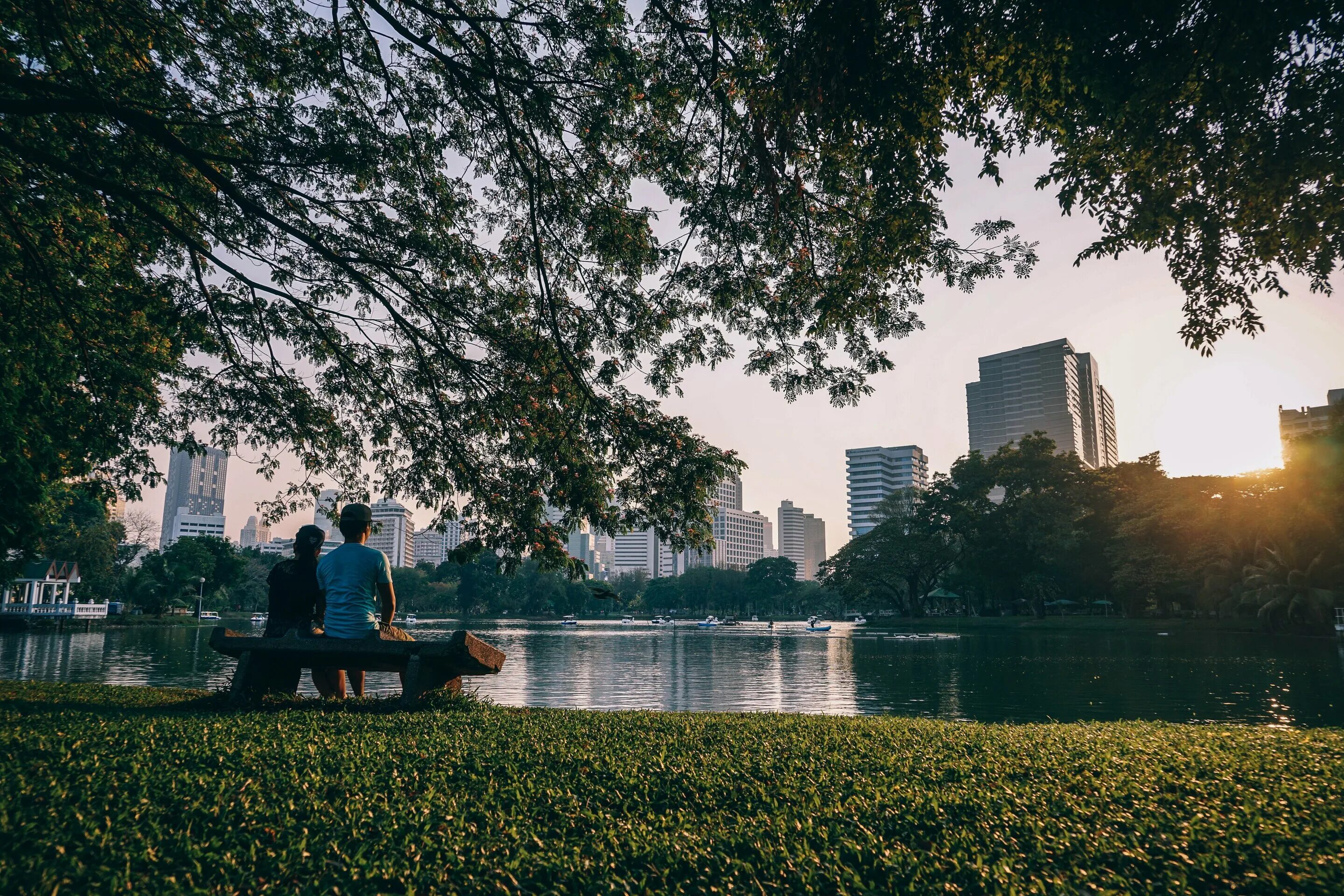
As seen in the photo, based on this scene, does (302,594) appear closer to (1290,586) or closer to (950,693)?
(950,693)

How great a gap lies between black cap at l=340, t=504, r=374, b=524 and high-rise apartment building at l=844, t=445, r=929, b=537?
557ft

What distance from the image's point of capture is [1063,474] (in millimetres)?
52000

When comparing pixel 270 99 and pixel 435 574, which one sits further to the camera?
pixel 435 574

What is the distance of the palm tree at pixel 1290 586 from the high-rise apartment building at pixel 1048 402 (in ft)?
420

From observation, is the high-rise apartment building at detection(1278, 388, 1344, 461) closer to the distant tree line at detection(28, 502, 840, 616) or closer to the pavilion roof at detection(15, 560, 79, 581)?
the distant tree line at detection(28, 502, 840, 616)

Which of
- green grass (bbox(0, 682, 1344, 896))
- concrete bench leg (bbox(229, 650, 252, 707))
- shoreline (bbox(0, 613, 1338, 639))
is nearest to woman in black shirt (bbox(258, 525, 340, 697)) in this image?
concrete bench leg (bbox(229, 650, 252, 707))

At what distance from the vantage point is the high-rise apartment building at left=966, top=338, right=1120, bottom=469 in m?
162

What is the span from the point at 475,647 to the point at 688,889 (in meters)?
3.70

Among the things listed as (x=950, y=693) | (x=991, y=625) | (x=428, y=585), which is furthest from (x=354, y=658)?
(x=428, y=585)

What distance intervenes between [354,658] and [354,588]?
565mm

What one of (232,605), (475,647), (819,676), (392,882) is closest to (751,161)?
Answer: (475,647)

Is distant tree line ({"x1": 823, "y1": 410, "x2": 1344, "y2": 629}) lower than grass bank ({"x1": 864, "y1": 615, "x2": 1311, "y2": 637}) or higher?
higher

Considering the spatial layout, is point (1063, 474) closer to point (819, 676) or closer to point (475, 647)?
point (819, 676)

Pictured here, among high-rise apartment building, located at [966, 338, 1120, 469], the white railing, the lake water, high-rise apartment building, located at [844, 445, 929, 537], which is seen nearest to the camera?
the lake water
